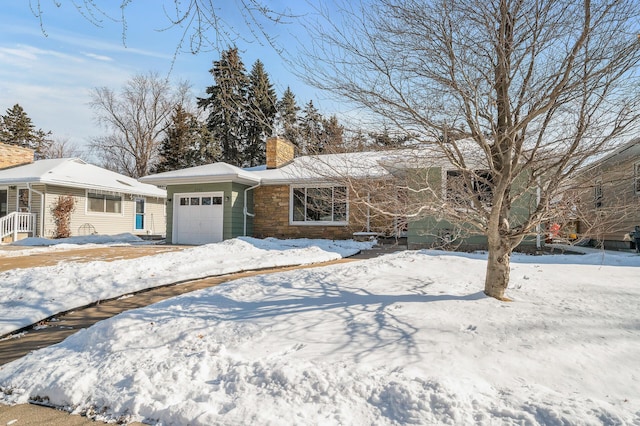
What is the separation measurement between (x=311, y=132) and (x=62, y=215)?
52.7ft

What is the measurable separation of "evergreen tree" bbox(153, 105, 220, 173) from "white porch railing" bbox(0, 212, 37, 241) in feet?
52.1

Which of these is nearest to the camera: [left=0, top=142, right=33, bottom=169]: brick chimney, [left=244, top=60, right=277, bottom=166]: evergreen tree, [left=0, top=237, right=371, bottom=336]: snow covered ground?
[left=244, top=60, right=277, bottom=166]: evergreen tree

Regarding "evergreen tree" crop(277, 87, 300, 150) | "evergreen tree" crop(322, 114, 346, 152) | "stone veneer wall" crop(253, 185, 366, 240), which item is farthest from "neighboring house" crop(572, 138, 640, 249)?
"stone veneer wall" crop(253, 185, 366, 240)

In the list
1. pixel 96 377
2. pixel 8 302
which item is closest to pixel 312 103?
pixel 96 377

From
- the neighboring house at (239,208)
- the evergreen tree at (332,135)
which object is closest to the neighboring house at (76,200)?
the neighboring house at (239,208)

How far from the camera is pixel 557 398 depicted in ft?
8.05

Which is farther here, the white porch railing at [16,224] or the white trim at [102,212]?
the white trim at [102,212]

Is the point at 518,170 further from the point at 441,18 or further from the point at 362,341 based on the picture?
the point at 362,341

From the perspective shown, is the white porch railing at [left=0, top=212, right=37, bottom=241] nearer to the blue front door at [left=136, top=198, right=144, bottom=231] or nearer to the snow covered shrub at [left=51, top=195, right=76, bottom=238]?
the snow covered shrub at [left=51, top=195, right=76, bottom=238]

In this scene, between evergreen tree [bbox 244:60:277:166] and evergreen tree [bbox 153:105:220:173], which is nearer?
evergreen tree [bbox 244:60:277:166]

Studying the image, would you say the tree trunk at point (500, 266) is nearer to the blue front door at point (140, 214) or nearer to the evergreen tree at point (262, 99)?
the evergreen tree at point (262, 99)

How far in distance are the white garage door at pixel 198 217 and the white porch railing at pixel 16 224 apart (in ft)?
20.7

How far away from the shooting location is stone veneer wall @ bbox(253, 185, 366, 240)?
14.5m

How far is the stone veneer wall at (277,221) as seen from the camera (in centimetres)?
1449
